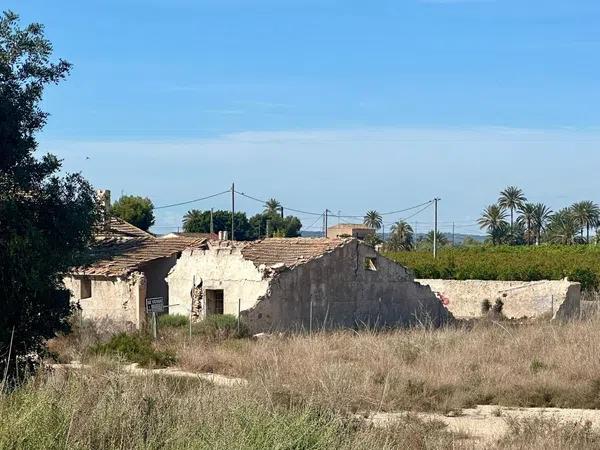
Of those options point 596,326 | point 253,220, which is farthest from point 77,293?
point 253,220

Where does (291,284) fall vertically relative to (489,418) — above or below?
above

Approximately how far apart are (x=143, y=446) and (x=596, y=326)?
653 inches

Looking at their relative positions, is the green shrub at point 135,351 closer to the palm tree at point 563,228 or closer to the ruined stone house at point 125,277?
the ruined stone house at point 125,277

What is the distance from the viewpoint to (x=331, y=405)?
1120 cm

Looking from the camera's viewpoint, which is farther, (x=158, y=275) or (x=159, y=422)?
(x=158, y=275)

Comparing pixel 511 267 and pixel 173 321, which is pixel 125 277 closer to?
pixel 173 321

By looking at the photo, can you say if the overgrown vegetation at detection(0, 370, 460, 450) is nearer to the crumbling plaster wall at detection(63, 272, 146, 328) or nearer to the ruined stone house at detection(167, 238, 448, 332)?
the ruined stone house at detection(167, 238, 448, 332)

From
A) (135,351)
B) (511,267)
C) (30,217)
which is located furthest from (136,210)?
(30,217)

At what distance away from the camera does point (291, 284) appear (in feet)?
93.0

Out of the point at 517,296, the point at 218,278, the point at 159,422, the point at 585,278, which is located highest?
the point at 218,278

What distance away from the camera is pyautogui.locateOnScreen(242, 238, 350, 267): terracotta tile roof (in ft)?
95.2

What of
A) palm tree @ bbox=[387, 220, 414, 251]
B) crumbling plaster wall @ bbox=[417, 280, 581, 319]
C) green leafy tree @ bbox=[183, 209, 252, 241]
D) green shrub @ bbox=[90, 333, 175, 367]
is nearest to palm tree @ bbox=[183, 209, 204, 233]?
green leafy tree @ bbox=[183, 209, 252, 241]

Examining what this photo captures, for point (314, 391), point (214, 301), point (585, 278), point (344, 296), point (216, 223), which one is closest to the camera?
point (314, 391)

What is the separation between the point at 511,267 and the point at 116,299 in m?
28.3
